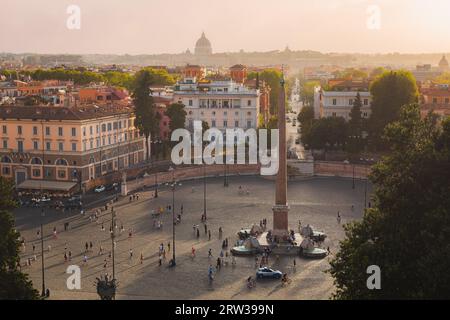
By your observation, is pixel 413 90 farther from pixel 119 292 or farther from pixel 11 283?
pixel 11 283

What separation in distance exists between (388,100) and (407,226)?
47383 mm

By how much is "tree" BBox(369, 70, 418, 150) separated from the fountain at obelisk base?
96.0 ft

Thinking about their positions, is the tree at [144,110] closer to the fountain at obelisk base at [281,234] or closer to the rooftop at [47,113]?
the rooftop at [47,113]

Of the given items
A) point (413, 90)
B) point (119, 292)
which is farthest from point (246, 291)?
point (413, 90)

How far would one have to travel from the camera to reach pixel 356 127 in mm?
65562

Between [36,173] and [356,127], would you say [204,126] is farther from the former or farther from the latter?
[36,173]

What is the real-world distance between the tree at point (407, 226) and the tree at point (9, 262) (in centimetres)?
916

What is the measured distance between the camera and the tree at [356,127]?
63.3 m

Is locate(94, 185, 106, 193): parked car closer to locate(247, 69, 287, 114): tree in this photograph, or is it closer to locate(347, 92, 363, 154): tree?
locate(347, 92, 363, 154): tree

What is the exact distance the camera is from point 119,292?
89.4 feet

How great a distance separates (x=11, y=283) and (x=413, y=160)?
1201 cm

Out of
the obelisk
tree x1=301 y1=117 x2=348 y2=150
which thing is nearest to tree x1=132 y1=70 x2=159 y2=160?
tree x1=301 y1=117 x2=348 y2=150

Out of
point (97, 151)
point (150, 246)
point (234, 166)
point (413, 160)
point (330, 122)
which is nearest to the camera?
point (413, 160)

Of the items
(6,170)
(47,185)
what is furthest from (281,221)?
(6,170)
